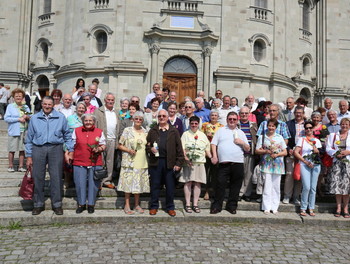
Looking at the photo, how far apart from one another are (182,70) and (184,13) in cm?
342

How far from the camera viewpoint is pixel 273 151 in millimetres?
7391

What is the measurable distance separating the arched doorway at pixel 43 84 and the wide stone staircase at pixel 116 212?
16.8 m

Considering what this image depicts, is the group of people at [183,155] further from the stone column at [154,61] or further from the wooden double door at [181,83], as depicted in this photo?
the wooden double door at [181,83]

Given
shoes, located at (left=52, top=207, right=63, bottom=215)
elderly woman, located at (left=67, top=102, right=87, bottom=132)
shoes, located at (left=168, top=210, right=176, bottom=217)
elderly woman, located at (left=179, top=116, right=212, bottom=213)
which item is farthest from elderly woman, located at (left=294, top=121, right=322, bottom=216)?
shoes, located at (left=52, top=207, right=63, bottom=215)

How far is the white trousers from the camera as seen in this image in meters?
7.46

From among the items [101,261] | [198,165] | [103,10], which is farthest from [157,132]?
[103,10]

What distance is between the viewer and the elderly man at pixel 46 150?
662cm

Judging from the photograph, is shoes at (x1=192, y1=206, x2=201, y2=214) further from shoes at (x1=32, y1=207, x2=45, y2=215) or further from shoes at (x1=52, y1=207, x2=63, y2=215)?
shoes at (x1=32, y1=207, x2=45, y2=215)

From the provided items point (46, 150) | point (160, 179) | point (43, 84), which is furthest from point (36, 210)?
point (43, 84)

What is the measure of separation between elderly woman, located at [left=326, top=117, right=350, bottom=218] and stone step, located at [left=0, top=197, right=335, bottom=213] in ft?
1.51

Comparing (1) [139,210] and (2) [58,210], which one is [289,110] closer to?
(1) [139,210]

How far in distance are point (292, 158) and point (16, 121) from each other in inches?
287

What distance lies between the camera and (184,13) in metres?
19.6

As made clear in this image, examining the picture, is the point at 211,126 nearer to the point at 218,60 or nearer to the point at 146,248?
the point at 146,248
